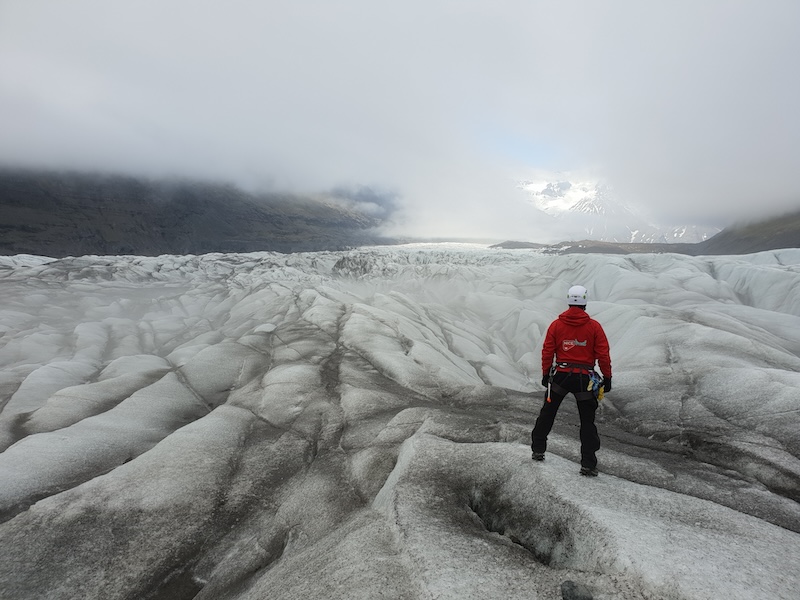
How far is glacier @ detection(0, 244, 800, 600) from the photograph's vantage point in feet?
16.0

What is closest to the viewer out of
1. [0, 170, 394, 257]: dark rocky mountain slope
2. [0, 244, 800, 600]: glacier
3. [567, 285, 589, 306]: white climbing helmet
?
[0, 244, 800, 600]: glacier

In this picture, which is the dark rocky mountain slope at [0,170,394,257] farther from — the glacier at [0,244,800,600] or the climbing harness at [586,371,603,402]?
the climbing harness at [586,371,603,402]

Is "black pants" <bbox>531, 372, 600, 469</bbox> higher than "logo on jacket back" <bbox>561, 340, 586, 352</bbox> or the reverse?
the reverse

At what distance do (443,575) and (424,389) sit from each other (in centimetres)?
1028

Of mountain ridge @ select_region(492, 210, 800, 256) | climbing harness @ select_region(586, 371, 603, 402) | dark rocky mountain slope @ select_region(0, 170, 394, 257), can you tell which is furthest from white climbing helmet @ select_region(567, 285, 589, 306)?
dark rocky mountain slope @ select_region(0, 170, 394, 257)

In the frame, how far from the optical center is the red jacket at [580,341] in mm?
6688

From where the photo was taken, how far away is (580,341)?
6.73 metres

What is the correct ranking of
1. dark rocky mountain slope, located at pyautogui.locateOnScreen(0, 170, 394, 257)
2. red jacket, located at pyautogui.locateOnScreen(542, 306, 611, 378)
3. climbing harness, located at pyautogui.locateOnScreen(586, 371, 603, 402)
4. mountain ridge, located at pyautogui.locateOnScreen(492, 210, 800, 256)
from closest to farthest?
climbing harness, located at pyautogui.locateOnScreen(586, 371, 603, 402), red jacket, located at pyautogui.locateOnScreen(542, 306, 611, 378), dark rocky mountain slope, located at pyautogui.locateOnScreen(0, 170, 394, 257), mountain ridge, located at pyautogui.locateOnScreen(492, 210, 800, 256)

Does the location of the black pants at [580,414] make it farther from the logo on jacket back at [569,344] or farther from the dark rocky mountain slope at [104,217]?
the dark rocky mountain slope at [104,217]

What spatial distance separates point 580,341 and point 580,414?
129cm

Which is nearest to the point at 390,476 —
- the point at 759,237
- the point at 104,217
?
the point at 104,217

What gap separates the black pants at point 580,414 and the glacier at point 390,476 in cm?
44

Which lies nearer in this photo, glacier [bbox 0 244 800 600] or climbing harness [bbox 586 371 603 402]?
glacier [bbox 0 244 800 600]

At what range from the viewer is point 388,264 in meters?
75.6
